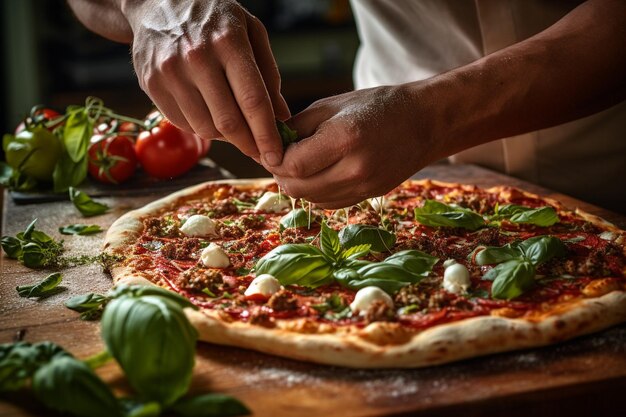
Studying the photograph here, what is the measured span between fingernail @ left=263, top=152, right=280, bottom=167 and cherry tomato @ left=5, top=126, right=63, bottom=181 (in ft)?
4.73

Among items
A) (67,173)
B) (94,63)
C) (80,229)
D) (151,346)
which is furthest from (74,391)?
(94,63)

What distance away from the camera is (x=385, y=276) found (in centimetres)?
169

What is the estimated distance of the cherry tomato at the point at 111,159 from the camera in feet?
9.70

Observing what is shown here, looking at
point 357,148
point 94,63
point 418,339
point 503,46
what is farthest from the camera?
point 94,63

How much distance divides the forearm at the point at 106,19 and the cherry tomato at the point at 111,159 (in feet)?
1.39

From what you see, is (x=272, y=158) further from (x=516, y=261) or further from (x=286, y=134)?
(x=516, y=261)

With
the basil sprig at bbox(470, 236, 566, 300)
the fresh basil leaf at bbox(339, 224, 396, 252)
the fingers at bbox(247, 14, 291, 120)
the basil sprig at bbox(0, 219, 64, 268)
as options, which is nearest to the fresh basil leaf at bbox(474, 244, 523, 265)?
the basil sprig at bbox(470, 236, 566, 300)

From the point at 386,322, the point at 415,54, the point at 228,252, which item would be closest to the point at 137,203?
the point at 228,252

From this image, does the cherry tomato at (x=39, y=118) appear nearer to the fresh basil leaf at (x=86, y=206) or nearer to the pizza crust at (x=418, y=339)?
the fresh basil leaf at (x=86, y=206)

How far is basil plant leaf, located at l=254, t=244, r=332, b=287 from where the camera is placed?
174 cm

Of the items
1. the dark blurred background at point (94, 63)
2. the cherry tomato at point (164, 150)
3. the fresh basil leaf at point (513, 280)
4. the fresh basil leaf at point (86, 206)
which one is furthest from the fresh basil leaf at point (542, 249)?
the dark blurred background at point (94, 63)

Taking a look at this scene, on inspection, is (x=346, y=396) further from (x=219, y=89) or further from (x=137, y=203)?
(x=137, y=203)

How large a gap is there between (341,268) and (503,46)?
1.41 m

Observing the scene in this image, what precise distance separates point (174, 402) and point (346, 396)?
307mm
